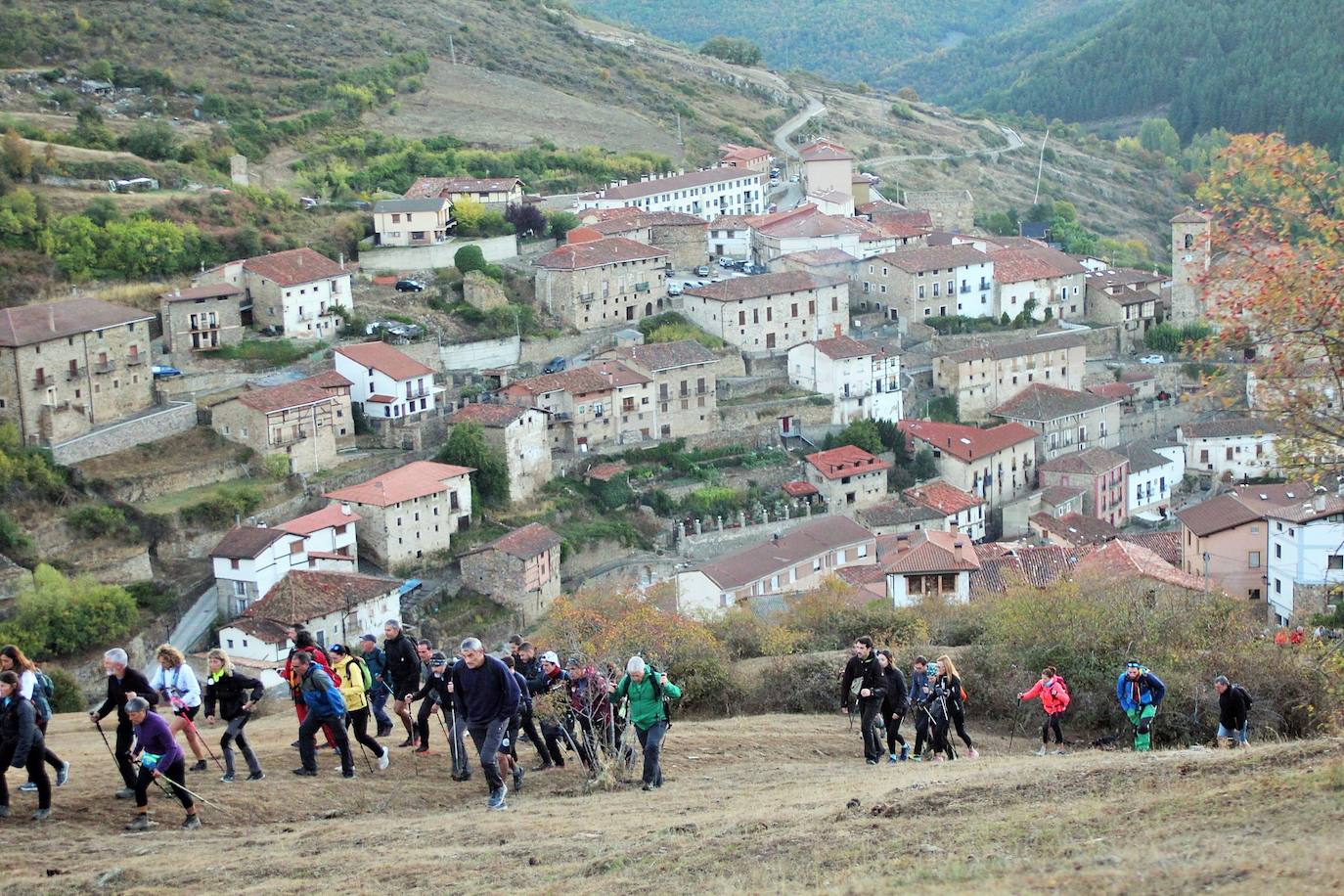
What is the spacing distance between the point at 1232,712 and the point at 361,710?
8153 mm

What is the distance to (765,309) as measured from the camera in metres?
53.6

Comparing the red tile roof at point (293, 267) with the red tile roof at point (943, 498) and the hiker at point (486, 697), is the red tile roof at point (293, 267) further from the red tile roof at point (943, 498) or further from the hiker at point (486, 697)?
the hiker at point (486, 697)

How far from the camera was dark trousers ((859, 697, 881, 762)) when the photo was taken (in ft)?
50.2

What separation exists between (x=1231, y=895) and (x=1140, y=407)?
49056 mm

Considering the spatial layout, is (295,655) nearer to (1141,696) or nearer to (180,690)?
(180,690)

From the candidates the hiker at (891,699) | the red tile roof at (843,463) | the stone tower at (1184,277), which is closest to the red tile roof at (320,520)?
the red tile roof at (843,463)

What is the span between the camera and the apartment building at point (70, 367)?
39.7 meters

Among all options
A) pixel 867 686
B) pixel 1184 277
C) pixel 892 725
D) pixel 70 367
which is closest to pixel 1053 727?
pixel 892 725

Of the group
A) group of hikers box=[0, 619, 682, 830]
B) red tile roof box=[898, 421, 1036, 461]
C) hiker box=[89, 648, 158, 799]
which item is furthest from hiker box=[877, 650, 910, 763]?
red tile roof box=[898, 421, 1036, 461]

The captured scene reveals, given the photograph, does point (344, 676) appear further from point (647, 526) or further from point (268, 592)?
point (647, 526)

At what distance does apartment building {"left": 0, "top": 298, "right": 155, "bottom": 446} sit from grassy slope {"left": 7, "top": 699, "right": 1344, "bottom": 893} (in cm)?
2669

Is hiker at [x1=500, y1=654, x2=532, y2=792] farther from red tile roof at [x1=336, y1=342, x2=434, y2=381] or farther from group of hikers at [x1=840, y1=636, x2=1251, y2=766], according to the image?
red tile roof at [x1=336, y1=342, x2=434, y2=381]

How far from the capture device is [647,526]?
148 ft

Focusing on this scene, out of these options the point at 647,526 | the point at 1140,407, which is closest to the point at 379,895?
the point at 647,526
